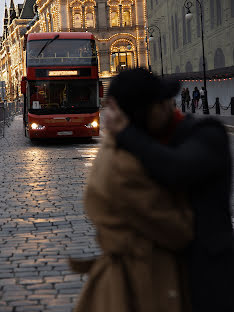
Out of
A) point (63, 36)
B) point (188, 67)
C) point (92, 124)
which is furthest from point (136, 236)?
point (188, 67)

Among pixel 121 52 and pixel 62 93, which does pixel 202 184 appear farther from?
pixel 121 52

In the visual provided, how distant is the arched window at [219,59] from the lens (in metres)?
45.1

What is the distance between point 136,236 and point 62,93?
1894 centimetres

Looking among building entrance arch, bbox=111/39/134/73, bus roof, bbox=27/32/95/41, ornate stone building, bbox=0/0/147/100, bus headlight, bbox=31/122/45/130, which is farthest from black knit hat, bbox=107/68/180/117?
building entrance arch, bbox=111/39/134/73

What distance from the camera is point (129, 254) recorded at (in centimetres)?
233

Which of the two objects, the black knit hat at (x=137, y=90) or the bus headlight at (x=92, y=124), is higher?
the black knit hat at (x=137, y=90)

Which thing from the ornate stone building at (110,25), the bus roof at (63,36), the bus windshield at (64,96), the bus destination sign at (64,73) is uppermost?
the ornate stone building at (110,25)

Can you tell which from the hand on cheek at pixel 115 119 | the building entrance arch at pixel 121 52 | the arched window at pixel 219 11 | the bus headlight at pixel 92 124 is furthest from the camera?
the building entrance arch at pixel 121 52

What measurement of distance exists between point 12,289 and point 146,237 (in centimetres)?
300

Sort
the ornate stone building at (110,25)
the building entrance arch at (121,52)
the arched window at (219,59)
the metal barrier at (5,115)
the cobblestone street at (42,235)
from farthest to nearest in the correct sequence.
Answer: the building entrance arch at (121,52)
the ornate stone building at (110,25)
the arched window at (219,59)
the metal barrier at (5,115)
the cobblestone street at (42,235)

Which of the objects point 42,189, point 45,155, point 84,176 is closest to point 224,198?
point 42,189

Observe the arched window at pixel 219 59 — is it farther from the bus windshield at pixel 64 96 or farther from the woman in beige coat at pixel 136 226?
the woman in beige coat at pixel 136 226

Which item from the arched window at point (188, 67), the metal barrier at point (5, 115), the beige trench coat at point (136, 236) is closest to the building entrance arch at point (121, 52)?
the arched window at point (188, 67)

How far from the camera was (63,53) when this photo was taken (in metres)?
21.4
